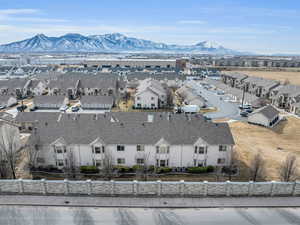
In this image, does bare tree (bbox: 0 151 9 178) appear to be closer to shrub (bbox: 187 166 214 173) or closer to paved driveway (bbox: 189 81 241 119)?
shrub (bbox: 187 166 214 173)

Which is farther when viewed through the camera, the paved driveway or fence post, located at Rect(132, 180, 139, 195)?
the paved driveway

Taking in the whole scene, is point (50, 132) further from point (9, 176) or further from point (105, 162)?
point (105, 162)

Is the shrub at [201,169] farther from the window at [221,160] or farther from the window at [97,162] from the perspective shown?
the window at [97,162]

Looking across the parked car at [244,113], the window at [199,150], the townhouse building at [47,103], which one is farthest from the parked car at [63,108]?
the parked car at [244,113]

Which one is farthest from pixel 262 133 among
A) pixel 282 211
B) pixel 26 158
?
pixel 26 158

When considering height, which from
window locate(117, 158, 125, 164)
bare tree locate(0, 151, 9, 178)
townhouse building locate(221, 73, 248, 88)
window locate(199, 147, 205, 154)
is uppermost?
townhouse building locate(221, 73, 248, 88)

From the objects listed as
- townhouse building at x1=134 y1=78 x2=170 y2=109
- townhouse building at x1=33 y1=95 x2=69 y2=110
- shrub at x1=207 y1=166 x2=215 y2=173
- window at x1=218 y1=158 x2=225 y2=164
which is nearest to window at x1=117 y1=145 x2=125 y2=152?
shrub at x1=207 y1=166 x2=215 y2=173

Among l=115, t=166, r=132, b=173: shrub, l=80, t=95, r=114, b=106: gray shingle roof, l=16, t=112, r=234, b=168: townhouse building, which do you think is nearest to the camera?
l=115, t=166, r=132, b=173: shrub
